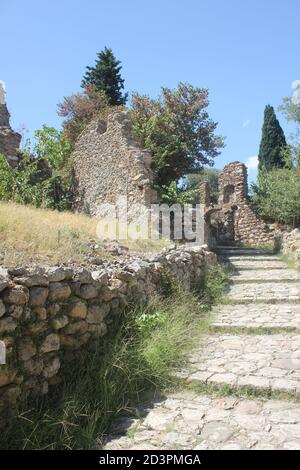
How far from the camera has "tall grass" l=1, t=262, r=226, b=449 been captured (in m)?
2.81

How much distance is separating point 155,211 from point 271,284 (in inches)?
154

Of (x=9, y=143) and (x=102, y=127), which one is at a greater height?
(x=102, y=127)

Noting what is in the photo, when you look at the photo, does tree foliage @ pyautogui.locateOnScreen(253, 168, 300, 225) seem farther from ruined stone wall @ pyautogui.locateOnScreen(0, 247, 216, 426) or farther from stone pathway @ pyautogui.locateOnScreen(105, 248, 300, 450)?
ruined stone wall @ pyautogui.locateOnScreen(0, 247, 216, 426)

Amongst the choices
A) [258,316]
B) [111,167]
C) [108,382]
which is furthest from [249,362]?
[111,167]

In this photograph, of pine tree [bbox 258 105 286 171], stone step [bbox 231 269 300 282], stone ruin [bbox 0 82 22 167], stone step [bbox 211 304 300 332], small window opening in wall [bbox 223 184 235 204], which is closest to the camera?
stone step [bbox 211 304 300 332]

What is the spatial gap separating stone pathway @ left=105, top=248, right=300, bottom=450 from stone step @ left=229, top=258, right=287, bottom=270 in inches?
191

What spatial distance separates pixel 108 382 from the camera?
11.2 ft

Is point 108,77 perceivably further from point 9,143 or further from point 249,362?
point 249,362

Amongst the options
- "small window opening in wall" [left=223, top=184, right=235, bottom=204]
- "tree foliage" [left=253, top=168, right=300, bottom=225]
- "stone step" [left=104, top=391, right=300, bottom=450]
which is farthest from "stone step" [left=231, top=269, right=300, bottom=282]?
"small window opening in wall" [left=223, top=184, right=235, bottom=204]

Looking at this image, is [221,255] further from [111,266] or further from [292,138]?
[292,138]

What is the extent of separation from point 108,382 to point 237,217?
1701 cm

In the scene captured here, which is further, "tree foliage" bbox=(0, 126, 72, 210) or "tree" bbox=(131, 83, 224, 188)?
"tree" bbox=(131, 83, 224, 188)

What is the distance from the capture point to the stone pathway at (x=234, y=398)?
9.46 ft

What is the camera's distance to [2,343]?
2762mm
